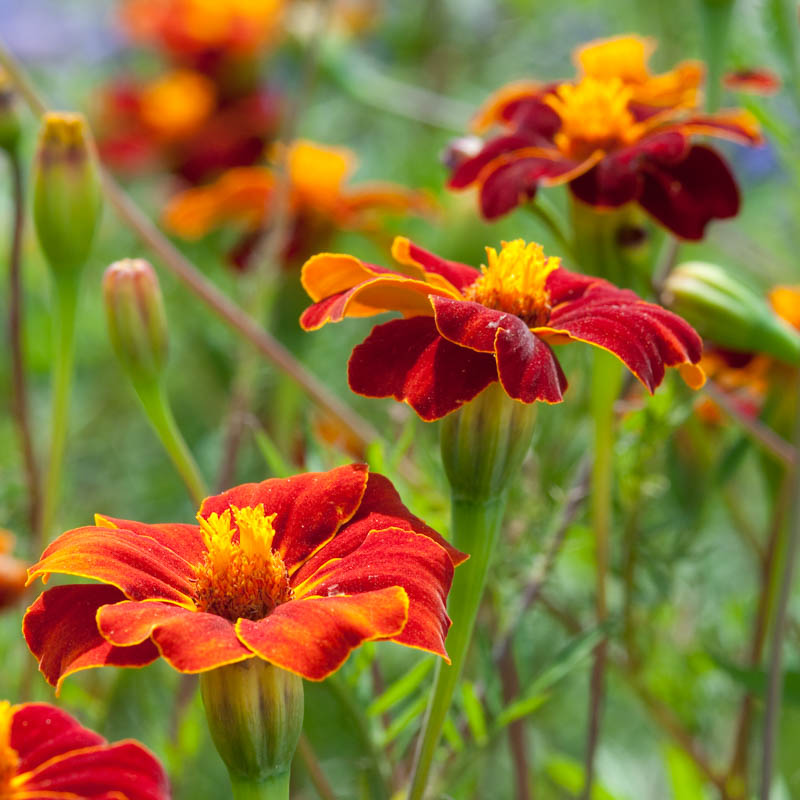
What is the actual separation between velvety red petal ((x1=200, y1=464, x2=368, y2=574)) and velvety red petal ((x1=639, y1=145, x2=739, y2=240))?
0.18 meters

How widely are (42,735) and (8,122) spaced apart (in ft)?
1.12

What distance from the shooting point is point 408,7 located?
183 cm

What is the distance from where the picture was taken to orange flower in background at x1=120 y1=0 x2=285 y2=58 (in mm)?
1450

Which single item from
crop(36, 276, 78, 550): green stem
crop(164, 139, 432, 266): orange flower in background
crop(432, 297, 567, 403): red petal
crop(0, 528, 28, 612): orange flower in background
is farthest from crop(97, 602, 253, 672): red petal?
crop(164, 139, 432, 266): orange flower in background

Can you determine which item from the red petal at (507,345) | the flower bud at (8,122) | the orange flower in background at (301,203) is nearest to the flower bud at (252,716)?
the red petal at (507,345)

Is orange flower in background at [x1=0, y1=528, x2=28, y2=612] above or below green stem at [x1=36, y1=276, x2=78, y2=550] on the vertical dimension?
below

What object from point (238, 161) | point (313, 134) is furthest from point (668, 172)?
point (313, 134)

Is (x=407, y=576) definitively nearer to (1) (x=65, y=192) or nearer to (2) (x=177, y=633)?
(2) (x=177, y=633)

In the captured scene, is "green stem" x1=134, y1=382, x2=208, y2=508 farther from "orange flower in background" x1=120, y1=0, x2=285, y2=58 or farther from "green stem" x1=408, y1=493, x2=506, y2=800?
"orange flower in background" x1=120, y1=0, x2=285, y2=58

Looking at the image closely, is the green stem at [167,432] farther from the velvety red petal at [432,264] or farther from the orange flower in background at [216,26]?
the orange flower in background at [216,26]

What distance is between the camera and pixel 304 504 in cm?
36

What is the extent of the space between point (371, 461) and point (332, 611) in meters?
0.17

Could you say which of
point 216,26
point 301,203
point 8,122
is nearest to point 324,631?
point 8,122

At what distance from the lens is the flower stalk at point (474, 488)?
14.0 inches
